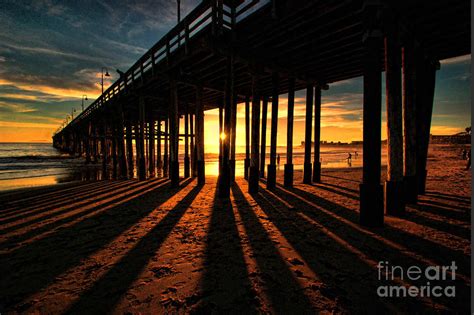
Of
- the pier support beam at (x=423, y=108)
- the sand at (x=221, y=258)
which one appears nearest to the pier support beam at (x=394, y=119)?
the sand at (x=221, y=258)

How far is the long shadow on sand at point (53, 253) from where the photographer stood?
2404mm

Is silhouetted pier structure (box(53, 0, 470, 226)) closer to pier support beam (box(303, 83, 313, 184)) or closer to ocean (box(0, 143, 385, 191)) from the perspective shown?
pier support beam (box(303, 83, 313, 184))

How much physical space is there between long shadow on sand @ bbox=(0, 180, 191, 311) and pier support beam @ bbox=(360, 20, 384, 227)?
5.07 meters

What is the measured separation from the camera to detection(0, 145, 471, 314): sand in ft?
6.88

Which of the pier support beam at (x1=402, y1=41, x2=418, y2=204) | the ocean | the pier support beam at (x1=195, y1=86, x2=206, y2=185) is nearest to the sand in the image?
the pier support beam at (x1=402, y1=41, x2=418, y2=204)

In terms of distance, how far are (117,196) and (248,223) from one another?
5.64 m

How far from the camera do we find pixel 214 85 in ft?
36.2

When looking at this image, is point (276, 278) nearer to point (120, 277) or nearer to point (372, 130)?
point (120, 277)

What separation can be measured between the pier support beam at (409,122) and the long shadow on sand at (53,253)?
730cm

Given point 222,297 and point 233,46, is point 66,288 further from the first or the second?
point 233,46

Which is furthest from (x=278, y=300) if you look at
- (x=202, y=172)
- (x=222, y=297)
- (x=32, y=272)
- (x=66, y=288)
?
(x=202, y=172)

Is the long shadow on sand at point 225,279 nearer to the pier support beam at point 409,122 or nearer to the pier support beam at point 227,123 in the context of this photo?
the pier support beam at point 227,123

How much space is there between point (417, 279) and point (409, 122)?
4.95 meters

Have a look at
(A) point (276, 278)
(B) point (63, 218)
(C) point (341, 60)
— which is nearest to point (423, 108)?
(C) point (341, 60)
